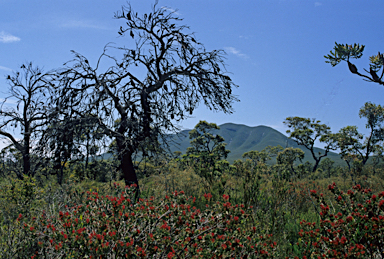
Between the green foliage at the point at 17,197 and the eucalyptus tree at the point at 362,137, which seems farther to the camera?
the eucalyptus tree at the point at 362,137

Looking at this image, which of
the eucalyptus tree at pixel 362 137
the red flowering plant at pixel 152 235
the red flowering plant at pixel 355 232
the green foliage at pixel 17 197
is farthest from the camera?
the eucalyptus tree at pixel 362 137

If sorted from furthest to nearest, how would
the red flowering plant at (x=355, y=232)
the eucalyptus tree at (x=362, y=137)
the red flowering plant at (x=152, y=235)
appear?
1. the eucalyptus tree at (x=362, y=137)
2. the red flowering plant at (x=355, y=232)
3. the red flowering plant at (x=152, y=235)

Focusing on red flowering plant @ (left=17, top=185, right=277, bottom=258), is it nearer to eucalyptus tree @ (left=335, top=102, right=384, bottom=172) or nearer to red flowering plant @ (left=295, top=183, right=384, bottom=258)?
red flowering plant @ (left=295, top=183, right=384, bottom=258)

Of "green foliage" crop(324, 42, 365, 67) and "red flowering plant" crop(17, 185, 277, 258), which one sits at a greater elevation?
"green foliage" crop(324, 42, 365, 67)

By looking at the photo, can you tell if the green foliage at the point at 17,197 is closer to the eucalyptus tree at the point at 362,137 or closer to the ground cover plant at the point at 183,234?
the ground cover plant at the point at 183,234

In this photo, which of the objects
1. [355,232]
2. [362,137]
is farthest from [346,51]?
[362,137]

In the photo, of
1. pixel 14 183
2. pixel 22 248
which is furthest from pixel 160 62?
Answer: pixel 22 248

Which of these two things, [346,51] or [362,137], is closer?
[346,51]

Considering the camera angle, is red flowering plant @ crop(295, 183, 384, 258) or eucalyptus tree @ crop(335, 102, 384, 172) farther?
eucalyptus tree @ crop(335, 102, 384, 172)

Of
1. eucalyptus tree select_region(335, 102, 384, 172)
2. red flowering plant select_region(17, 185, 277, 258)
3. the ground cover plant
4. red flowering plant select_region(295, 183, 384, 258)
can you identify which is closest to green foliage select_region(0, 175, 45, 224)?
the ground cover plant

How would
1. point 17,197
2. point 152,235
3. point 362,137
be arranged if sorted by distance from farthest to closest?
point 362,137 < point 17,197 < point 152,235

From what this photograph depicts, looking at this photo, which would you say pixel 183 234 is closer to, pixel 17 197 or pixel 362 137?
pixel 17 197

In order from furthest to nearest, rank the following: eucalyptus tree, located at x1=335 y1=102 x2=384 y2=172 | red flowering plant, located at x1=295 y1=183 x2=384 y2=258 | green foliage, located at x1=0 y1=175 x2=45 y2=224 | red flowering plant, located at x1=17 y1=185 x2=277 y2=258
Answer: eucalyptus tree, located at x1=335 y1=102 x2=384 y2=172, green foliage, located at x1=0 y1=175 x2=45 y2=224, red flowering plant, located at x1=295 y1=183 x2=384 y2=258, red flowering plant, located at x1=17 y1=185 x2=277 y2=258

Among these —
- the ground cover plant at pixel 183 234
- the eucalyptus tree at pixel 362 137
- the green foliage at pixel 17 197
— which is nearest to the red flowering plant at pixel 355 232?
the ground cover plant at pixel 183 234
